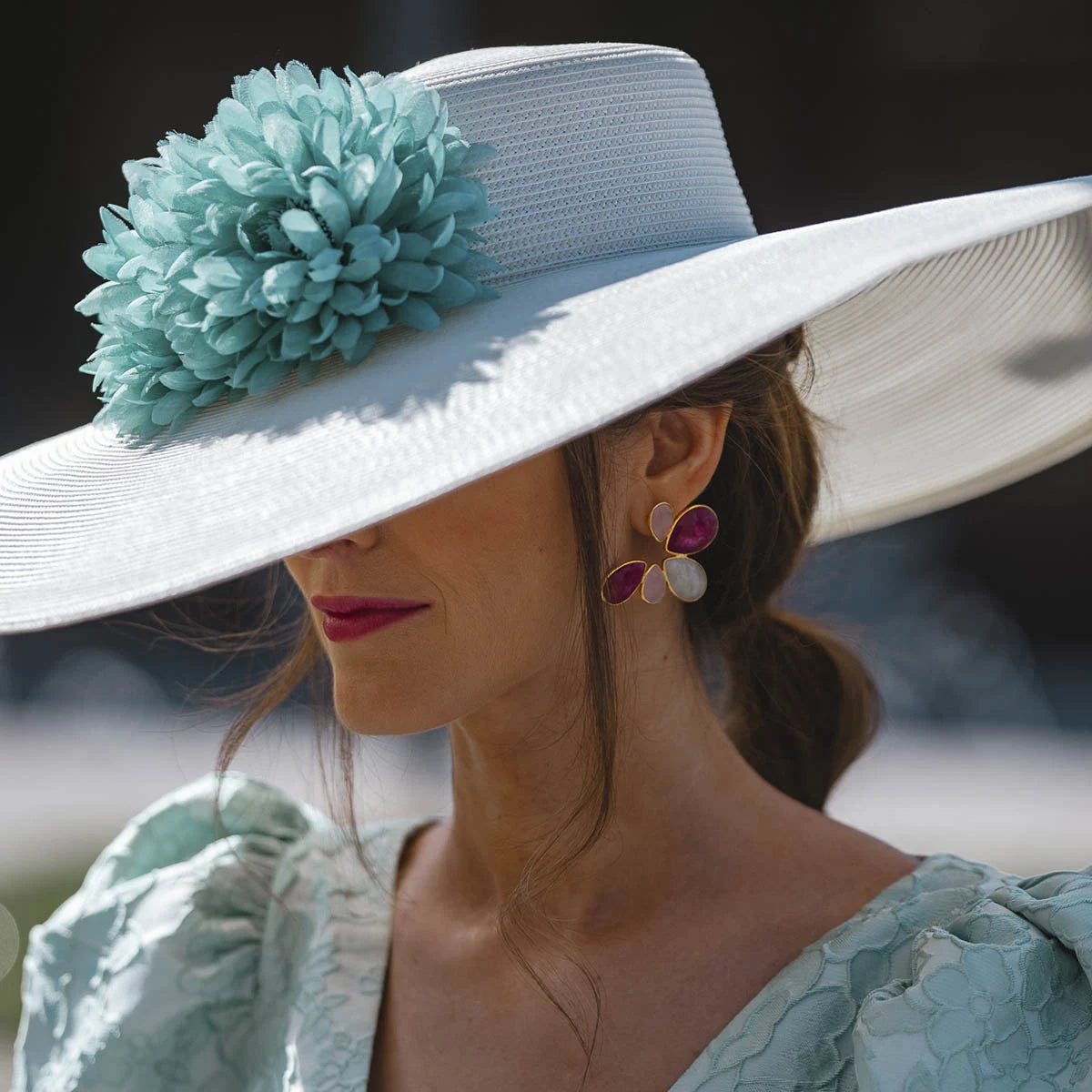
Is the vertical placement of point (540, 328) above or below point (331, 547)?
above

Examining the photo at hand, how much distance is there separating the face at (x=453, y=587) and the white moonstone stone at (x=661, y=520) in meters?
0.08

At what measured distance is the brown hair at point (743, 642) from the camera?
3.59ft

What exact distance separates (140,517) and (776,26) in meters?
4.02

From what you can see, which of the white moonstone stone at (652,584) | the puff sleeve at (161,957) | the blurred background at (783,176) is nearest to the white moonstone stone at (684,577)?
the white moonstone stone at (652,584)

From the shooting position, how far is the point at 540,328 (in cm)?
89

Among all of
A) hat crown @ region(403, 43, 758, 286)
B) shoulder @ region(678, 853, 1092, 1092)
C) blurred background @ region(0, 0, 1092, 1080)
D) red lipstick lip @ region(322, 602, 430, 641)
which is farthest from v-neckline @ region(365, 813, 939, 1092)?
blurred background @ region(0, 0, 1092, 1080)

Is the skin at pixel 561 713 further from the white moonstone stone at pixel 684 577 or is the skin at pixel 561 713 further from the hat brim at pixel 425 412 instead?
the hat brim at pixel 425 412

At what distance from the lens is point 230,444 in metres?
0.92

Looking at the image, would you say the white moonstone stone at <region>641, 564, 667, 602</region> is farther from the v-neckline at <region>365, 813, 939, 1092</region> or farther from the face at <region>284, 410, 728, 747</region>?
the v-neckline at <region>365, 813, 939, 1092</region>

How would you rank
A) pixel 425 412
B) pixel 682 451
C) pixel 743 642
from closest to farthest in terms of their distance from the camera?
1. pixel 425 412
2. pixel 682 451
3. pixel 743 642

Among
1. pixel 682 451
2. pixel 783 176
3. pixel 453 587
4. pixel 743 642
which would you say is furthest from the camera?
pixel 783 176

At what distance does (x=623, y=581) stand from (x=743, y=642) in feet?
1.04

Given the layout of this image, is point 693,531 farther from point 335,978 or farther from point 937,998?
point 335,978

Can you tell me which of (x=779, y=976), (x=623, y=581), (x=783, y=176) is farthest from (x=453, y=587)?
(x=783, y=176)
